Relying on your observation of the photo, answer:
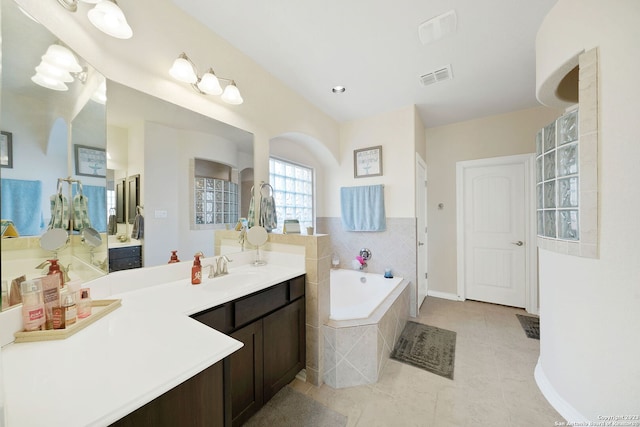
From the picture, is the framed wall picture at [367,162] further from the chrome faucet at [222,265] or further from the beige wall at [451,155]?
the chrome faucet at [222,265]

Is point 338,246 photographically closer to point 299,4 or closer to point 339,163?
point 339,163

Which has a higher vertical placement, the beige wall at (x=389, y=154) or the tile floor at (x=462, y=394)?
the beige wall at (x=389, y=154)

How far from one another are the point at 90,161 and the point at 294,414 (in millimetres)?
1773

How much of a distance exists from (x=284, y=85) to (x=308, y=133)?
0.54 m

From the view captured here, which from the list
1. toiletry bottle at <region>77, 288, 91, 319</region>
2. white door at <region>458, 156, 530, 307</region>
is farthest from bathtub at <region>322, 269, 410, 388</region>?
white door at <region>458, 156, 530, 307</region>

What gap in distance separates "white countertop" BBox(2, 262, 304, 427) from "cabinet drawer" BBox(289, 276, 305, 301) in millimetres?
639

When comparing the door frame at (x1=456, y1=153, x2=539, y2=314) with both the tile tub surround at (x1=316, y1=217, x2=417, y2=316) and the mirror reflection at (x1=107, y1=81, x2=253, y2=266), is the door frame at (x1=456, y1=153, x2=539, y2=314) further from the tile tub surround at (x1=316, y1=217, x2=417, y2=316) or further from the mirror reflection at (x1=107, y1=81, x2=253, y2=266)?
the mirror reflection at (x1=107, y1=81, x2=253, y2=266)

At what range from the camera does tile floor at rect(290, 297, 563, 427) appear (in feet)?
4.76

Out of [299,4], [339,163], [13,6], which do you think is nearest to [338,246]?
[339,163]

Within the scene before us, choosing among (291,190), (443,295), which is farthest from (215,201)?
(443,295)

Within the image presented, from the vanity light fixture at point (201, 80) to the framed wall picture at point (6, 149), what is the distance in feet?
2.87

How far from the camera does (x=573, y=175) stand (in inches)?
56.9

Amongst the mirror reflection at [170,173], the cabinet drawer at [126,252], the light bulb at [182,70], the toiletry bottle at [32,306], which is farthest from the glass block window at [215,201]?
the toiletry bottle at [32,306]

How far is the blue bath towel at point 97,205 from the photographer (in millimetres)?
1128
